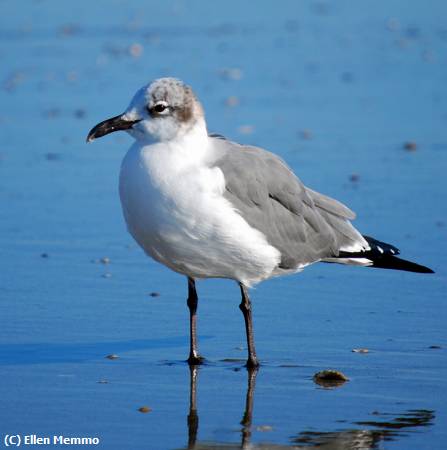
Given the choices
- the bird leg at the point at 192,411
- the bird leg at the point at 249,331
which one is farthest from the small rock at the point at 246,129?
the bird leg at the point at 192,411

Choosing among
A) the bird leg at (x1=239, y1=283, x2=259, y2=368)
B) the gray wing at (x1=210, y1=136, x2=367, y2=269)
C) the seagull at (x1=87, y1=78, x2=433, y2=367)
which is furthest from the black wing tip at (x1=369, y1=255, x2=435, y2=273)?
the bird leg at (x1=239, y1=283, x2=259, y2=368)

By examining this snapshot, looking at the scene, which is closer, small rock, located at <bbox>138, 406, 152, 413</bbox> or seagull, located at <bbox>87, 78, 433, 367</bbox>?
small rock, located at <bbox>138, 406, 152, 413</bbox>

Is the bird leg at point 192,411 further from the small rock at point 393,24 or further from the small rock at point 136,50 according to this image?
the small rock at point 393,24

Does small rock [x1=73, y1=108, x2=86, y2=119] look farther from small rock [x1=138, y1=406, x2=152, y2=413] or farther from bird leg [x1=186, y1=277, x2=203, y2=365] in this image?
small rock [x1=138, y1=406, x2=152, y2=413]

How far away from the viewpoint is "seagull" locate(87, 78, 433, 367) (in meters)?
6.07

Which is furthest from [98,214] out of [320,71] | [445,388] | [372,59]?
[372,59]

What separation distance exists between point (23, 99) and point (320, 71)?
3825mm

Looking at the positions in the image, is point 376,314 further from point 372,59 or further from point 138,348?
point 372,59

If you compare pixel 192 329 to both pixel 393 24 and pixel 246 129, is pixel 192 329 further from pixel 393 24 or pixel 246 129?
pixel 393 24

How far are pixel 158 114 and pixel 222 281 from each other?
6.89 feet

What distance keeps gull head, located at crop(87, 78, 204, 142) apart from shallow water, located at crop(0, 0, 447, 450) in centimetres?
123

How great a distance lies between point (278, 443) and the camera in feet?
16.9

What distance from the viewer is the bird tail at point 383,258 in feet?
A: 23.5

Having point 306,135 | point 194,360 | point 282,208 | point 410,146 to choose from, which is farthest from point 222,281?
point 306,135
